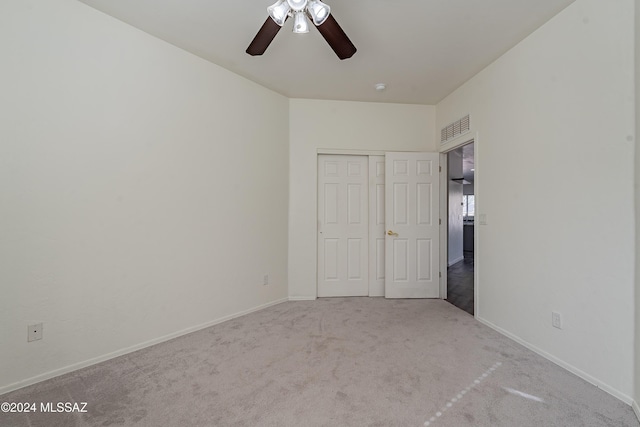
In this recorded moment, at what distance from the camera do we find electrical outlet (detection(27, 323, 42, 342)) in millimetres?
1989

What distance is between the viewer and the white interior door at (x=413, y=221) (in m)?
4.10

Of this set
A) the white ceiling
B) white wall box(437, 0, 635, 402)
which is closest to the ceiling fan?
the white ceiling

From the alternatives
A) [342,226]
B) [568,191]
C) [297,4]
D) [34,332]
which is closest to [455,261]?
[342,226]

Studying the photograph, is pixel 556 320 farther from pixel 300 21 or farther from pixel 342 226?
pixel 300 21

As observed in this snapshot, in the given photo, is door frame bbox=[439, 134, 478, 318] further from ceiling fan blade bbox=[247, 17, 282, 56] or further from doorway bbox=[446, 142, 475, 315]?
ceiling fan blade bbox=[247, 17, 282, 56]

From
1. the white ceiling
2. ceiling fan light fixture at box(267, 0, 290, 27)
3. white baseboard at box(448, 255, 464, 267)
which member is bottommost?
white baseboard at box(448, 255, 464, 267)

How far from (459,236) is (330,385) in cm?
673

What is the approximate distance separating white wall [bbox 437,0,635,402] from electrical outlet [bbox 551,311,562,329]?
0.04m

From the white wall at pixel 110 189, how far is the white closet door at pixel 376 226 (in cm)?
173

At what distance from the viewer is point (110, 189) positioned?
2.38 metres

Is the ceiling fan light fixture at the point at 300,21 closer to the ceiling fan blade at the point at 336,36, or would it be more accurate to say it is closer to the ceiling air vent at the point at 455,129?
the ceiling fan blade at the point at 336,36

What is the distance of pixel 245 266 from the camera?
11.4 feet

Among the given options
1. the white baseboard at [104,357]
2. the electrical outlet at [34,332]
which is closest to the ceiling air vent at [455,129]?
the white baseboard at [104,357]

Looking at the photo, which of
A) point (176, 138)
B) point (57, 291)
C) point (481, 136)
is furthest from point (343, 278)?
point (57, 291)
